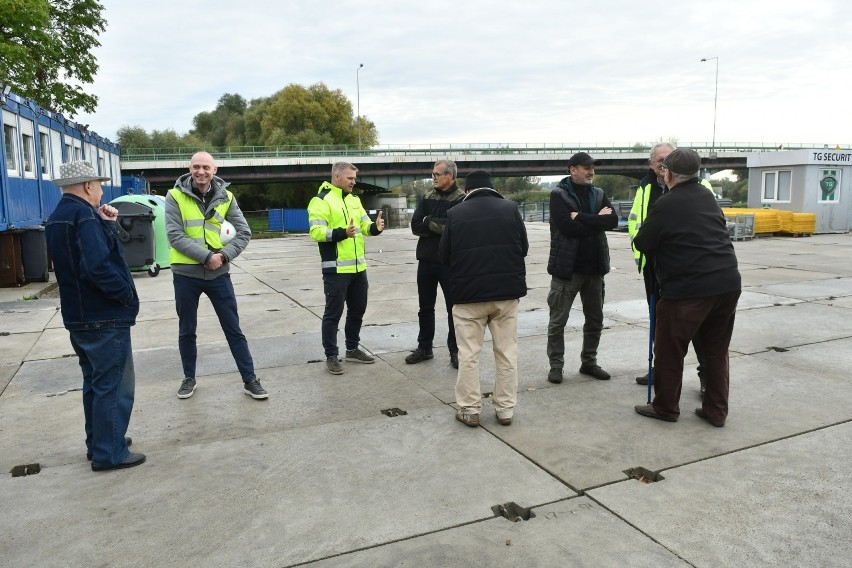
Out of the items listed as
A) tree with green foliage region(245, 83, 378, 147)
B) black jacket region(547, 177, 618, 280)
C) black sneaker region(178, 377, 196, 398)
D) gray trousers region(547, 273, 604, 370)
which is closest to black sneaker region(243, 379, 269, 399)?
black sneaker region(178, 377, 196, 398)

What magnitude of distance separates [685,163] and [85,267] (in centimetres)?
389

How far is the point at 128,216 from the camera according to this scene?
13.4 m

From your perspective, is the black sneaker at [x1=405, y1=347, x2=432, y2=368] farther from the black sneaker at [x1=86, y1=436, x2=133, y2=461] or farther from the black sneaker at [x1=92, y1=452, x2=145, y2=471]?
the black sneaker at [x1=92, y1=452, x2=145, y2=471]

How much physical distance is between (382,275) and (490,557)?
10.5 m

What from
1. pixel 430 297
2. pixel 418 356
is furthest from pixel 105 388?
pixel 430 297

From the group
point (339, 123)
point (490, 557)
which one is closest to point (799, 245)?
point (490, 557)

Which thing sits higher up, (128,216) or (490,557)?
(128,216)

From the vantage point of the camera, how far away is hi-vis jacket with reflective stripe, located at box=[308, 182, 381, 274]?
5855mm

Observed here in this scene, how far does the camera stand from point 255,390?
520 cm

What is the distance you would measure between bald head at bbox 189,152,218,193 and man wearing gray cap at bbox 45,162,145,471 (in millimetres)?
1141

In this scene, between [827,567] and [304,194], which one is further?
[304,194]

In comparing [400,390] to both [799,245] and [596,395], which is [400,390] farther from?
[799,245]

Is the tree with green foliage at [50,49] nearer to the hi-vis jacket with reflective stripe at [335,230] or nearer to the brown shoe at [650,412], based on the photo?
the hi-vis jacket with reflective stripe at [335,230]

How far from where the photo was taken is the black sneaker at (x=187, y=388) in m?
5.24
